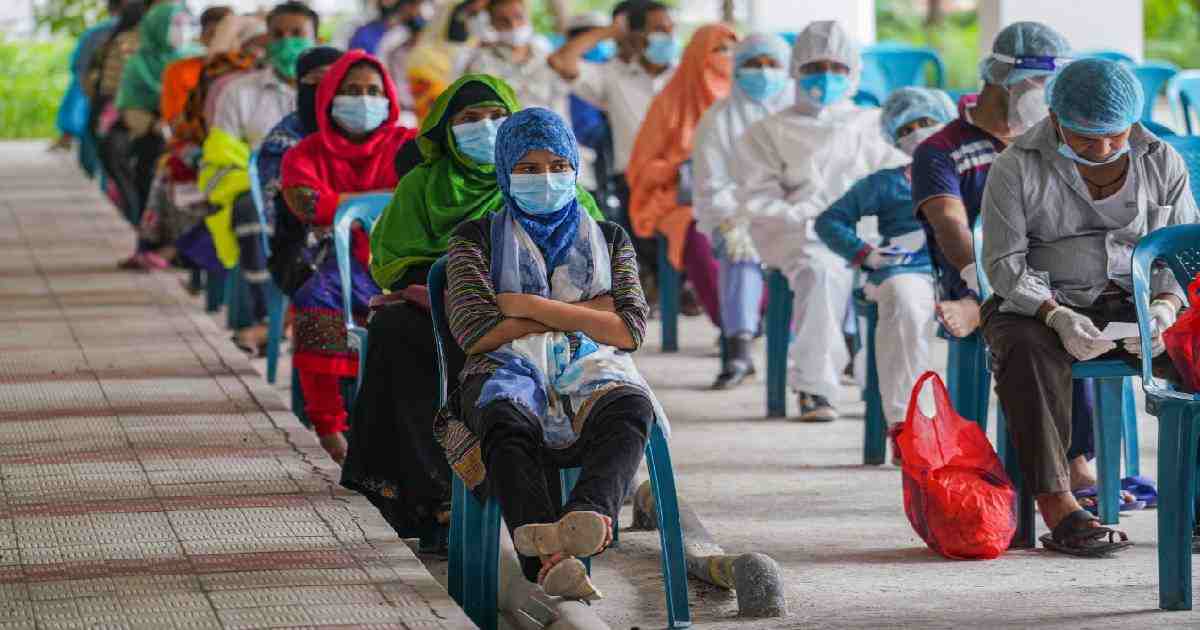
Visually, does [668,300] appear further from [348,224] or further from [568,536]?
[568,536]

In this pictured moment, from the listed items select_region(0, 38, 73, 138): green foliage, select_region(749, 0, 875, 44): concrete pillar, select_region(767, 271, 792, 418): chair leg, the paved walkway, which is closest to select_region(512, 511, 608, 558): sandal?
the paved walkway

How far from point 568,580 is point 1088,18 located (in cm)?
729

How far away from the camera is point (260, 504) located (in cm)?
558

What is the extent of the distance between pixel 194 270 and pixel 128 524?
6154 mm

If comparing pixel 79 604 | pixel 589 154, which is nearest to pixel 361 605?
pixel 79 604

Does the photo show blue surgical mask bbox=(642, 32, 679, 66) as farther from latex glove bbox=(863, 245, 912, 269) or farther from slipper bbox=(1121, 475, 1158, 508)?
slipper bbox=(1121, 475, 1158, 508)

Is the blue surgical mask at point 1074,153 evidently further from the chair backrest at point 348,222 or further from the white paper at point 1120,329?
the chair backrest at point 348,222

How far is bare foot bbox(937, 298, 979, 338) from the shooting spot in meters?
5.99

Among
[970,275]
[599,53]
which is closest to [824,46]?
[970,275]


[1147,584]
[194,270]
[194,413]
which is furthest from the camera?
[194,270]

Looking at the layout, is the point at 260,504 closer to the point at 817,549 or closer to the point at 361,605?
the point at 361,605

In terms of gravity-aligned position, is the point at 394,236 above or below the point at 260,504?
above

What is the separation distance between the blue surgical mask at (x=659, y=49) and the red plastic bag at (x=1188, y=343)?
17.8 ft

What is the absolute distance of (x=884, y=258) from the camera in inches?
276
